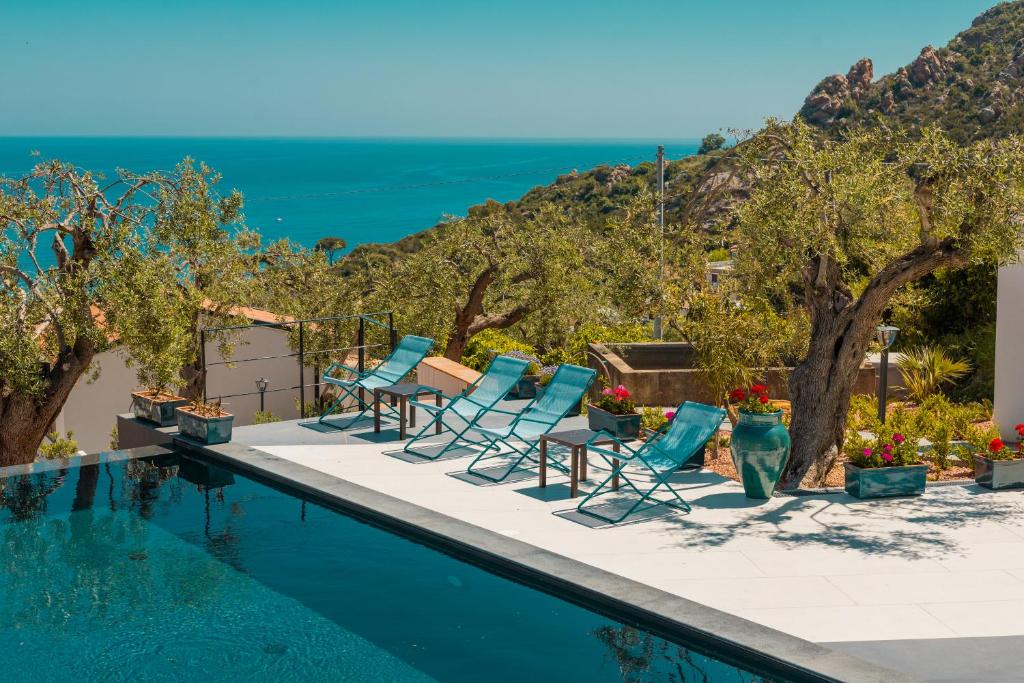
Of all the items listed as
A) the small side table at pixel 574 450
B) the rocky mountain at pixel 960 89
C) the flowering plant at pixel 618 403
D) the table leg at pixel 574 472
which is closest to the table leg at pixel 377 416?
the flowering plant at pixel 618 403

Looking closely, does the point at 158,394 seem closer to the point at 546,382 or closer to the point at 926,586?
the point at 546,382

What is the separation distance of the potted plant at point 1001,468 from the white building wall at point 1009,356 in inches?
79.4

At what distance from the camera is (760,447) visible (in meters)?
8.20

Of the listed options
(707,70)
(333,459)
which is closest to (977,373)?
(333,459)

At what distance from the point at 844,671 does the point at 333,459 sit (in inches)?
228

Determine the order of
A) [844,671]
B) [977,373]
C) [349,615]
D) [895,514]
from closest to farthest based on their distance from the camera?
[844,671], [349,615], [895,514], [977,373]

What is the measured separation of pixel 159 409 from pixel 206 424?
1008 mm

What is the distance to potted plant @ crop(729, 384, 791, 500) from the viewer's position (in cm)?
821

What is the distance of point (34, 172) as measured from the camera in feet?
40.5

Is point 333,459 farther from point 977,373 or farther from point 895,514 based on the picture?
point 977,373

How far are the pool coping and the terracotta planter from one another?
2080mm

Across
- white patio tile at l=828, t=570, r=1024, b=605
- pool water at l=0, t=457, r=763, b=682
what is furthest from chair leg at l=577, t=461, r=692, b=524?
white patio tile at l=828, t=570, r=1024, b=605

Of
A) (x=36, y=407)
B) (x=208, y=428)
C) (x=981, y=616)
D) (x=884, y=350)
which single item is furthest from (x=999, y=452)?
(x=36, y=407)

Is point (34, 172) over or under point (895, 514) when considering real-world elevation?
over
